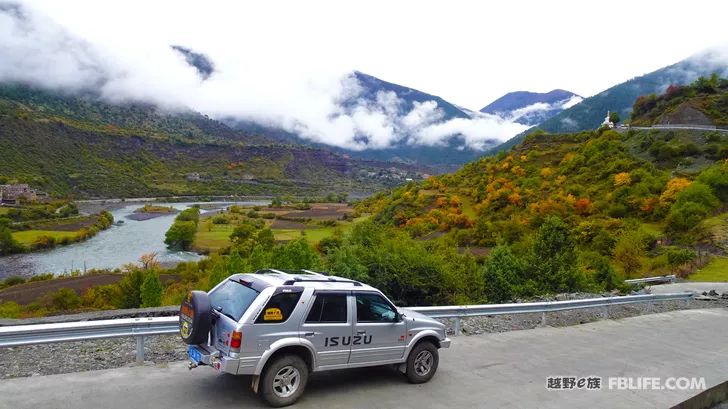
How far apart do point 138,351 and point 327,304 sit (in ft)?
11.2

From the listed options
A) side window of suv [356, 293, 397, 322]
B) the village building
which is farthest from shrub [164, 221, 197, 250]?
side window of suv [356, 293, 397, 322]

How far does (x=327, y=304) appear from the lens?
6.68 metres

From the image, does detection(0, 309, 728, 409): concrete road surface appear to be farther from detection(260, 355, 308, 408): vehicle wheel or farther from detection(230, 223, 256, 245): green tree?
detection(230, 223, 256, 245): green tree

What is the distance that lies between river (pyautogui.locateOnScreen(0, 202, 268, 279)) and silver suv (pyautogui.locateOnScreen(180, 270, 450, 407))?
62.3 m

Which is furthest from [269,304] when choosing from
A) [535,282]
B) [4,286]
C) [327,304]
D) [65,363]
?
[4,286]

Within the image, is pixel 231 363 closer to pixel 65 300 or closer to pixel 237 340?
pixel 237 340

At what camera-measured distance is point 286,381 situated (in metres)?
6.26

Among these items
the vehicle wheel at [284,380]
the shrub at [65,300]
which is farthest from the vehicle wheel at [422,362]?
the shrub at [65,300]

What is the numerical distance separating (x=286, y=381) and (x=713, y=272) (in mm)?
32655

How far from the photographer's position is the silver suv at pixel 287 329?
19.7ft

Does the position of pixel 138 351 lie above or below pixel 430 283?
above

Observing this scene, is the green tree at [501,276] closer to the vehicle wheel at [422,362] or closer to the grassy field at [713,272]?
the grassy field at [713,272]

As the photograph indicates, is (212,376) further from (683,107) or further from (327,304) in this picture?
(683,107)

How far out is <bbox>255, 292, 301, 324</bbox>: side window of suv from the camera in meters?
6.10
